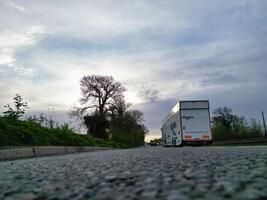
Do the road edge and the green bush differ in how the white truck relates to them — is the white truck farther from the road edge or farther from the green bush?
the road edge

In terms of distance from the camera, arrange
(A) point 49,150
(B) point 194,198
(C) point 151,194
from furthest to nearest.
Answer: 1. (A) point 49,150
2. (C) point 151,194
3. (B) point 194,198

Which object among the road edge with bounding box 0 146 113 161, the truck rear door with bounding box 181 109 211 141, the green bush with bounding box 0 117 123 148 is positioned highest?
the truck rear door with bounding box 181 109 211 141

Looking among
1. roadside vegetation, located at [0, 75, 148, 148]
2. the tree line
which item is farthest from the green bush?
the tree line

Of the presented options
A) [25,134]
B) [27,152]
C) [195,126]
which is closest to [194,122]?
[195,126]

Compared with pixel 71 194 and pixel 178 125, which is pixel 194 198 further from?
pixel 178 125

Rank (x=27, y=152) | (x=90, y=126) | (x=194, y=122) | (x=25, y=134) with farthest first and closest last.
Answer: (x=90, y=126)
(x=194, y=122)
(x=25, y=134)
(x=27, y=152)

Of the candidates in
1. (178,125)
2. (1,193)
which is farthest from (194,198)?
(178,125)

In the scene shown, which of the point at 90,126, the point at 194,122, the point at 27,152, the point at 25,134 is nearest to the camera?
the point at 27,152

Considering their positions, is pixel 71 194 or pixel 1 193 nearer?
pixel 71 194

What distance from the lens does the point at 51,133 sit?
2048 cm

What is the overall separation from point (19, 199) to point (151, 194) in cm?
92

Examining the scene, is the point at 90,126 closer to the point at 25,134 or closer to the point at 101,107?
the point at 101,107

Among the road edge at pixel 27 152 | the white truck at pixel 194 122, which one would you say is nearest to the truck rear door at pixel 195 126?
the white truck at pixel 194 122

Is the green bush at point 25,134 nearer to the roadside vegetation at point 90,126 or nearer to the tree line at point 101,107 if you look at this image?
the roadside vegetation at point 90,126
